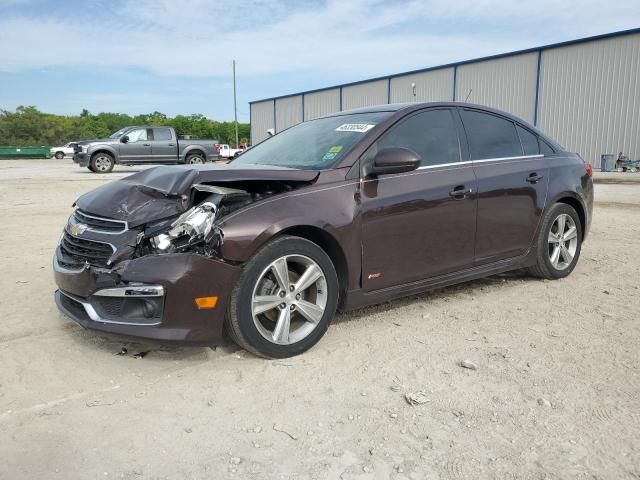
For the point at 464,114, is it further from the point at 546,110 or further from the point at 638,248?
the point at 546,110

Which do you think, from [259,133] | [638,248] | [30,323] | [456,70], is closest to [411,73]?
[456,70]

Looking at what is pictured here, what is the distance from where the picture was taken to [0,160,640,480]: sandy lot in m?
2.27

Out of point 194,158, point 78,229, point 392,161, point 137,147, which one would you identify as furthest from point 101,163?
point 392,161

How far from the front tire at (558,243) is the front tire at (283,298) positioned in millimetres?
2333

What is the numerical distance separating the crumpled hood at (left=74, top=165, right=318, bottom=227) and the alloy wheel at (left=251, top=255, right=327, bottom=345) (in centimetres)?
55

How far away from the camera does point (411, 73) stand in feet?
99.5

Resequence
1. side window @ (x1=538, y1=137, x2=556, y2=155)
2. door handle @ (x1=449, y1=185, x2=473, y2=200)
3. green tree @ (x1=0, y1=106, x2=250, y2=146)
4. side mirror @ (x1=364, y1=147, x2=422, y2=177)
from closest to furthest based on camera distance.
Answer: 1. side mirror @ (x1=364, y1=147, x2=422, y2=177)
2. door handle @ (x1=449, y1=185, x2=473, y2=200)
3. side window @ (x1=538, y1=137, x2=556, y2=155)
4. green tree @ (x1=0, y1=106, x2=250, y2=146)

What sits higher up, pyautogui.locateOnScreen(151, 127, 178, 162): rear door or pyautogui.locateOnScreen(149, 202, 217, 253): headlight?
pyautogui.locateOnScreen(151, 127, 178, 162): rear door

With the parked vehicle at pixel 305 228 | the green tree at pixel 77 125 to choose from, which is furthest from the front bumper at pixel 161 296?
the green tree at pixel 77 125

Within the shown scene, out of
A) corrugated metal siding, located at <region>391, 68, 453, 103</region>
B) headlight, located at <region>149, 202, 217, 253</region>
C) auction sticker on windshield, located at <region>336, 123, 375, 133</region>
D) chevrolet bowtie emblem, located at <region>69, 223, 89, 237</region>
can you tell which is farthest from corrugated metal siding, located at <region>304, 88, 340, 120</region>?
headlight, located at <region>149, 202, 217, 253</region>

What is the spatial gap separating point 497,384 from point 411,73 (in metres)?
29.5

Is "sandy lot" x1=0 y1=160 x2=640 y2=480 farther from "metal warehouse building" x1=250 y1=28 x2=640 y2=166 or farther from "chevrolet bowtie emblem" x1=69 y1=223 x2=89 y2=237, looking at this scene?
"metal warehouse building" x1=250 y1=28 x2=640 y2=166

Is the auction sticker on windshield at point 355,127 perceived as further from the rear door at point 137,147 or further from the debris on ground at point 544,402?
the rear door at point 137,147

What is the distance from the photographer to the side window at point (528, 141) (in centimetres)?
479
